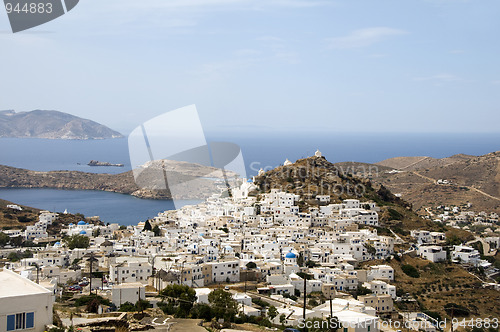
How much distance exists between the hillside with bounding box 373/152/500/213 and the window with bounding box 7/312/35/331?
33.3 m

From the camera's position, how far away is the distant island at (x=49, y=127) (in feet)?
440

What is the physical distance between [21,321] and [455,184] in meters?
40.6

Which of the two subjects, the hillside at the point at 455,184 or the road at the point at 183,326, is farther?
the hillside at the point at 455,184

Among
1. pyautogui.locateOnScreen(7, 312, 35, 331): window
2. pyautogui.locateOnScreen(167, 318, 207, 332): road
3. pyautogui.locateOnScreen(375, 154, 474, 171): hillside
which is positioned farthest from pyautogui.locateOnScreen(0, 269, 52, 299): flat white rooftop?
pyautogui.locateOnScreen(375, 154, 474, 171): hillside

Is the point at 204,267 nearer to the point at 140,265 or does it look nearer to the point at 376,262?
the point at 140,265

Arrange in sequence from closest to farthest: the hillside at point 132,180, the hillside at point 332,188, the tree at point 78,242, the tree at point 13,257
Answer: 1. the tree at point 13,257
2. the tree at point 78,242
3. the hillside at point 332,188
4. the hillside at point 132,180

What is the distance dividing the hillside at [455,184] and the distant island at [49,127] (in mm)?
103998

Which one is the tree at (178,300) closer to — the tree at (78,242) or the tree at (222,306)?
the tree at (222,306)

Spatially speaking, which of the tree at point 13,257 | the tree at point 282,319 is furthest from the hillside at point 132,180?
the tree at point 282,319

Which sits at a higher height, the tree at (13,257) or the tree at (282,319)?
the tree at (282,319)

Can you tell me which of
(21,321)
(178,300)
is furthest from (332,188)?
(21,321)

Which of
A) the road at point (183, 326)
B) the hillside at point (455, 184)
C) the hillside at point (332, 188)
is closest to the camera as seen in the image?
the road at point (183, 326)

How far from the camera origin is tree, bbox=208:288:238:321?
9.80 m

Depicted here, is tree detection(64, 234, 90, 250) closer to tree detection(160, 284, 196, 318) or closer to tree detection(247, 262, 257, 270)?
tree detection(247, 262, 257, 270)
